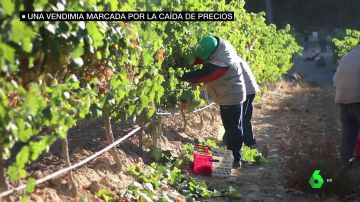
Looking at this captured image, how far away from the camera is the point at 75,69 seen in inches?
162

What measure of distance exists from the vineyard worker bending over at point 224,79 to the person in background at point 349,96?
1016 millimetres

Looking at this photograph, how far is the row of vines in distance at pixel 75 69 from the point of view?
9.77 ft

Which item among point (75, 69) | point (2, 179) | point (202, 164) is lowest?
point (202, 164)

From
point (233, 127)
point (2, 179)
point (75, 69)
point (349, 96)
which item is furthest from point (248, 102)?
point (2, 179)

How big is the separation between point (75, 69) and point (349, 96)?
2.85 metres

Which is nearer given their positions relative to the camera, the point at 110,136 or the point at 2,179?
the point at 2,179

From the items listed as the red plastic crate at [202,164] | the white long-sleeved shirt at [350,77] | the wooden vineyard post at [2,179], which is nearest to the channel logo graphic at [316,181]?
the white long-sleeved shirt at [350,77]

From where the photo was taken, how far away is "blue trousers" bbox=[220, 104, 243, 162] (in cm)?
636

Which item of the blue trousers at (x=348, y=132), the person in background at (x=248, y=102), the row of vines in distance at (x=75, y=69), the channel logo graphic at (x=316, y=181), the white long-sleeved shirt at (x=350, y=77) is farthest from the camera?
the person in background at (x=248, y=102)

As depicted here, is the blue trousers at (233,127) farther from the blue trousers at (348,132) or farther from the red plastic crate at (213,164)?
the blue trousers at (348,132)

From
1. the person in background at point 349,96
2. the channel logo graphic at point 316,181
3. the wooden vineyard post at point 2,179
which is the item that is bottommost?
the channel logo graphic at point 316,181

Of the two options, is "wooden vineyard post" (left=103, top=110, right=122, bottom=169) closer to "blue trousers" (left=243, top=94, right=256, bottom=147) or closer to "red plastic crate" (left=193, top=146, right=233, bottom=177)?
"red plastic crate" (left=193, top=146, right=233, bottom=177)

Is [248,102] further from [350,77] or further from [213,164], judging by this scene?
[350,77]

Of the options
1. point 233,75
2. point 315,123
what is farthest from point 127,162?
point 315,123
